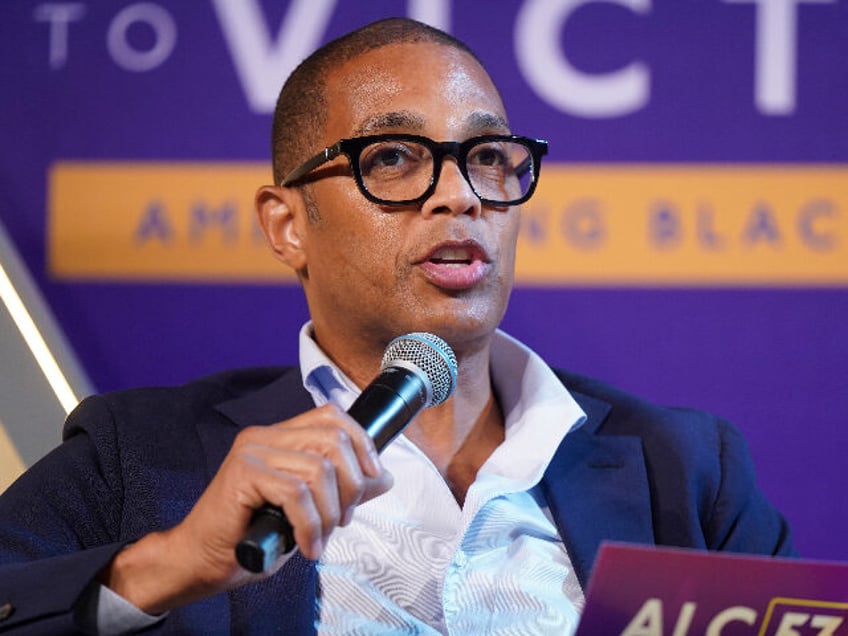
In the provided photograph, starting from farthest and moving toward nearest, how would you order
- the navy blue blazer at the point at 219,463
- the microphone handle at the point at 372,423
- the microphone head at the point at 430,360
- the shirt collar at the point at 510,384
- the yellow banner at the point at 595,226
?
the yellow banner at the point at 595,226 → the shirt collar at the point at 510,384 → the navy blue blazer at the point at 219,463 → the microphone head at the point at 430,360 → the microphone handle at the point at 372,423

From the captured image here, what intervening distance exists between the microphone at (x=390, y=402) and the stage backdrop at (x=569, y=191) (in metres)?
0.94

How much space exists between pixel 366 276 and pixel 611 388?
0.46 metres

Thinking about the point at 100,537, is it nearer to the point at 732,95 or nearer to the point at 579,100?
the point at 579,100

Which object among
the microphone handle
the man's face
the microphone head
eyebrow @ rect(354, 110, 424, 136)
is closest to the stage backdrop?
the man's face

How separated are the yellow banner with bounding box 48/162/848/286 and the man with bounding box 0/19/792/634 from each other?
35 cm

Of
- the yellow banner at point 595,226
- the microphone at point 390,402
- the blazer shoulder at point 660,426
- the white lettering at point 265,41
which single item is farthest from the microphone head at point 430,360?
the white lettering at point 265,41

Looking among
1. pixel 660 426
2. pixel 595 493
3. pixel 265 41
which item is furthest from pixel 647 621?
pixel 265 41

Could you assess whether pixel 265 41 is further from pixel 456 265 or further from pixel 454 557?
pixel 454 557

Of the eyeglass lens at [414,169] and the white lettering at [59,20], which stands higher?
the white lettering at [59,20]

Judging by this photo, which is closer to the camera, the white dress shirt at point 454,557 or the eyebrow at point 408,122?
the white dress shirt at point 454,557

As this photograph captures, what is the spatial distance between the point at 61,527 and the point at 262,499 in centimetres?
53

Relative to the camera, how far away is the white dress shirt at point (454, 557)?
1.63 meters

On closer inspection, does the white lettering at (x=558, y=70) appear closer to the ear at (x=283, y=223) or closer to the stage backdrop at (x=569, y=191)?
the stage backdrop at (x=569, y=191)

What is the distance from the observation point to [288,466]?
117cm
